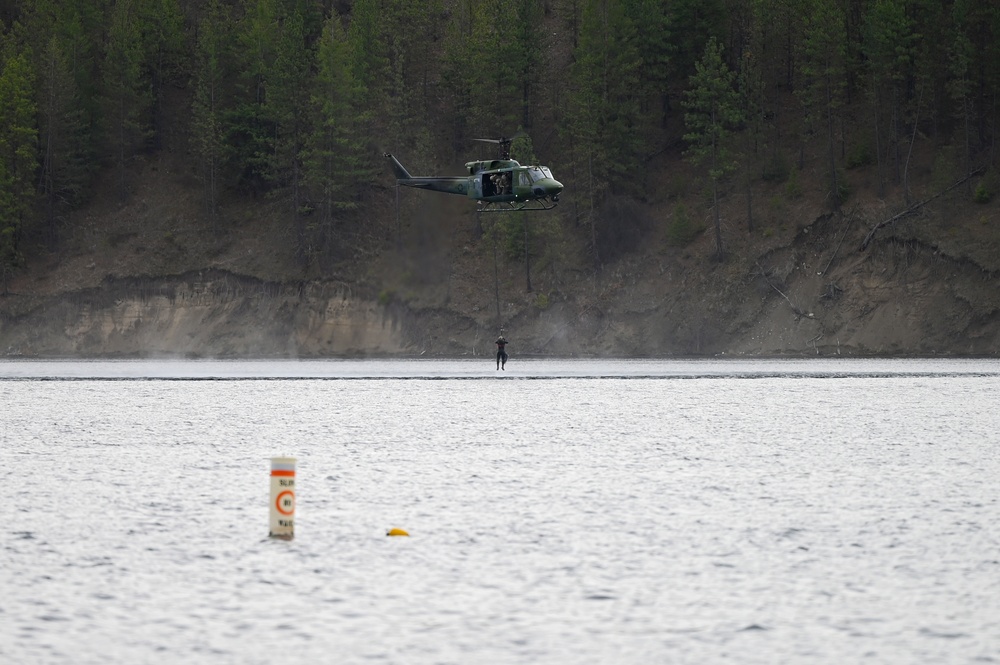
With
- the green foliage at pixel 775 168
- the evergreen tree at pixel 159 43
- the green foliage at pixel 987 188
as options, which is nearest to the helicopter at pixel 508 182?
the green foliage at pixel 987 188

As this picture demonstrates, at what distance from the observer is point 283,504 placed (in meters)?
17.0

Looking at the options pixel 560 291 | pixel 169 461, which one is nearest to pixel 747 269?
pixel 560 291

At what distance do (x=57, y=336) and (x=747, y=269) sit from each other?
56.8m

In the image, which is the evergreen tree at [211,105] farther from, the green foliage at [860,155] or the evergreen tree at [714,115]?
the green foliage at [860,155]

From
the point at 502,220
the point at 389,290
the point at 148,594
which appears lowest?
the point at 148,594

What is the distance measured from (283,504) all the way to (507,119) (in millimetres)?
96024

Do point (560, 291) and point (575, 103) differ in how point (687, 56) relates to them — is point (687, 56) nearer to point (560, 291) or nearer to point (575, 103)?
point (575, 103)

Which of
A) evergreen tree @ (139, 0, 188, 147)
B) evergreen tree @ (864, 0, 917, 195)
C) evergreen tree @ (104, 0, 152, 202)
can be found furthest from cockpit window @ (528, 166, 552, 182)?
evergreen tree @ (139, 0, 188, 147)

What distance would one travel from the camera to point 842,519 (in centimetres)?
1853

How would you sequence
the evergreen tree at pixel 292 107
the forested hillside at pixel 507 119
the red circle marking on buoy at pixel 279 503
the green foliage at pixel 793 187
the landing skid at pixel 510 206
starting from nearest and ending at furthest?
the red circle marking on buoy at pixel 279 503 → the landing skid at pixel 510 206 → the forested hillside at pixel 507 119 → the green foliage at pixel 793 187 → the evergreen tree at pixel 292 107

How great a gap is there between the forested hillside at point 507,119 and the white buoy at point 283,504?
2951 inches

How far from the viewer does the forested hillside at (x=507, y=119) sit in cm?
10275

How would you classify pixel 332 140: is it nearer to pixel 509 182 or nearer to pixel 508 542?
pixel 509 182

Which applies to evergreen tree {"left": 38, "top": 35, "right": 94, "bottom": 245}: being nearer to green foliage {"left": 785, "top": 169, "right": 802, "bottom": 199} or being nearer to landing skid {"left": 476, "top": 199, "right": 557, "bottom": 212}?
landing skid {"left": 476, "top": 199, "right": 557, "bottom": 212}
